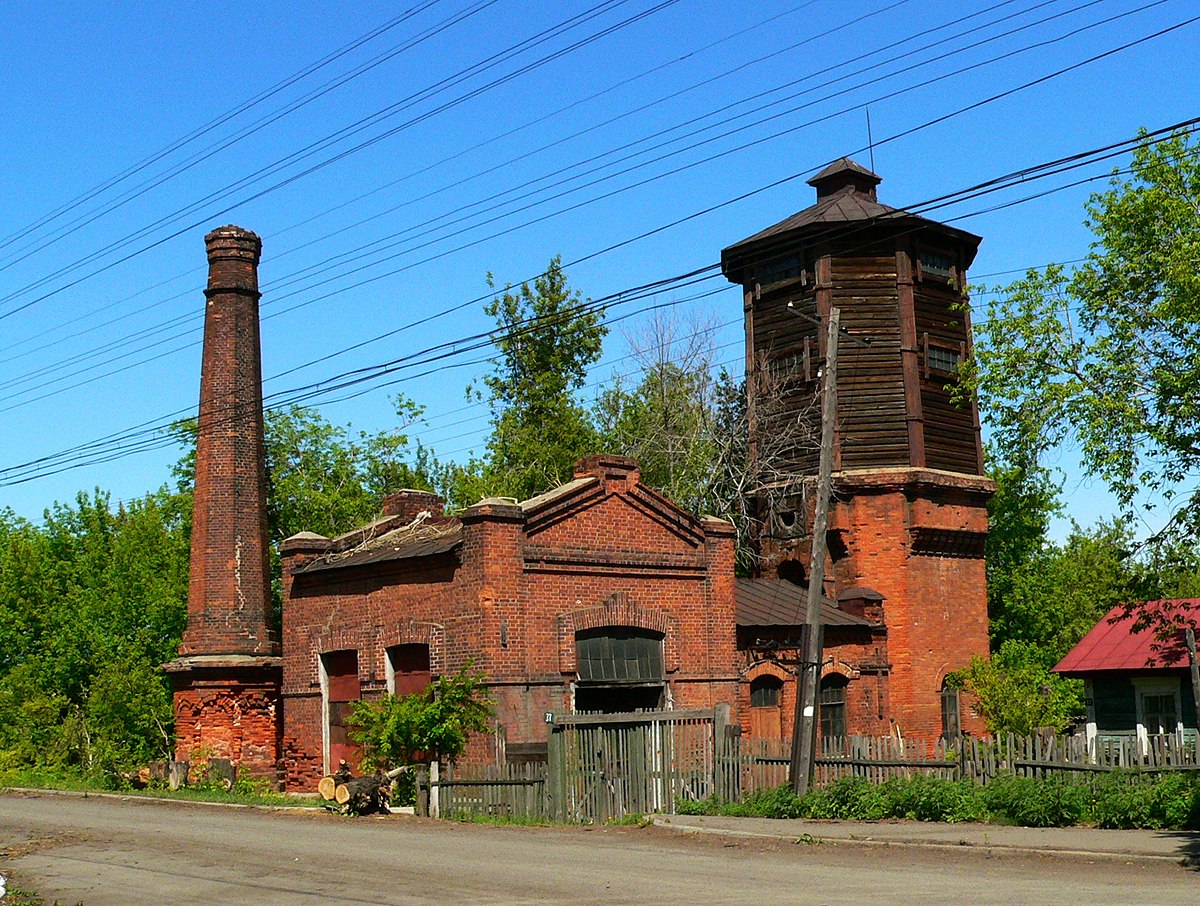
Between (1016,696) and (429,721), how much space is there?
1671 cm

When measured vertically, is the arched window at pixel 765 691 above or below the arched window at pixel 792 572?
below

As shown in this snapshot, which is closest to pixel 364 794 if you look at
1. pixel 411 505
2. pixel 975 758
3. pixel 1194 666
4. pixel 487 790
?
pixel 487 790

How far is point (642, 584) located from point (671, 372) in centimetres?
1986

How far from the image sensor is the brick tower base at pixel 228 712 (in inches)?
1159

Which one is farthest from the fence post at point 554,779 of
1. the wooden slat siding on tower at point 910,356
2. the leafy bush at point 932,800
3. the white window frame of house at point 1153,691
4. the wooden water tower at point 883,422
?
the white window frame of house at point 1153,691

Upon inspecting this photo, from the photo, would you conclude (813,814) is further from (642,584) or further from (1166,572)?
(1166,572)

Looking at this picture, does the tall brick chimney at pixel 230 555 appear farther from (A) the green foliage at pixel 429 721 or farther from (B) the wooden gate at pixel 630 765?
(B) the wooden gate at pixel 630 765

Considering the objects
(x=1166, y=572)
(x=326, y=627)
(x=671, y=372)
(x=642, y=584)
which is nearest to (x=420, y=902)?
(x=642, y=584)

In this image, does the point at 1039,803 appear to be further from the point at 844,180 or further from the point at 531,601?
the point at 844,180

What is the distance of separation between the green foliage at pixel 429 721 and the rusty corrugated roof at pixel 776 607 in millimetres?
7041

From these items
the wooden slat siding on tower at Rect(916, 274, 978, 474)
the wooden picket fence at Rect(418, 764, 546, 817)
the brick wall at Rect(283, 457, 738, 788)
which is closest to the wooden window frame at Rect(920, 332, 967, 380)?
the wooden slat siding on tower at Rect(916, 274, 978, 474)

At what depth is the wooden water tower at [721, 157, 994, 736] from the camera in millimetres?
32719

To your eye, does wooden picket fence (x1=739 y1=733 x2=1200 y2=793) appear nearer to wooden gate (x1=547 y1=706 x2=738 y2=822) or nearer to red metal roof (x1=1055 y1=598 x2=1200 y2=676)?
wooden gate (x1=547 y1=706 x2=738 y2=822)

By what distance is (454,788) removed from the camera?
21484mm
